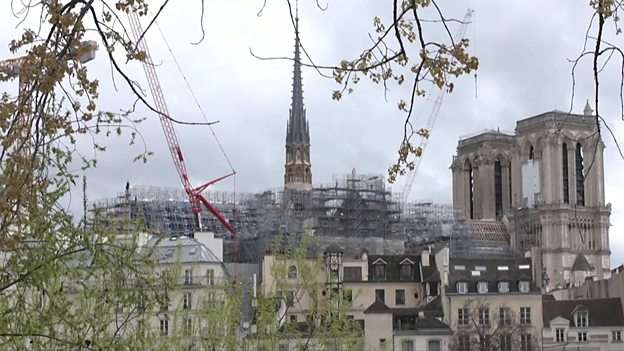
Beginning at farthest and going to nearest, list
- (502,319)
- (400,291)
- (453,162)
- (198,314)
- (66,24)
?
1. (453,162)
2. (400,291)
3. (502,319)
4. (198,314)
5. (66,24)

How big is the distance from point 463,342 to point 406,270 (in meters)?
10.6

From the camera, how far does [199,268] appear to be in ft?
208

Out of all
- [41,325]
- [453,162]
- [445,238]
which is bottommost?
[41,325]

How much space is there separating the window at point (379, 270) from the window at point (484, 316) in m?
7.20

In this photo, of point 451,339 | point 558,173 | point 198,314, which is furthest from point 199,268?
point 558,173

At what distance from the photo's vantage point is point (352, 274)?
240 feet

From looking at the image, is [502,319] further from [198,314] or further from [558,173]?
[558,173]

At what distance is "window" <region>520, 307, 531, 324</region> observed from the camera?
68.1m

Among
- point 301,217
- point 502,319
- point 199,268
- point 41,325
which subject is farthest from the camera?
point 301,217

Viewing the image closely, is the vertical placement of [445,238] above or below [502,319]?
above

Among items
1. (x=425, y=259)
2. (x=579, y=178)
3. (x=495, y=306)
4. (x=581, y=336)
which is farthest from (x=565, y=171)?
(x=495, y=306)

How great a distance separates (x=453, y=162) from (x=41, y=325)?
149 meters

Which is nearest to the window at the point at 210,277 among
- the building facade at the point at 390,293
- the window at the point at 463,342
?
the building facade at the point at 390,293

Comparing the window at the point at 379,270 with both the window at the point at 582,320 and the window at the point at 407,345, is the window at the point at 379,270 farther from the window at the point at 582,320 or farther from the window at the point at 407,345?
the window at the point at 582,320
